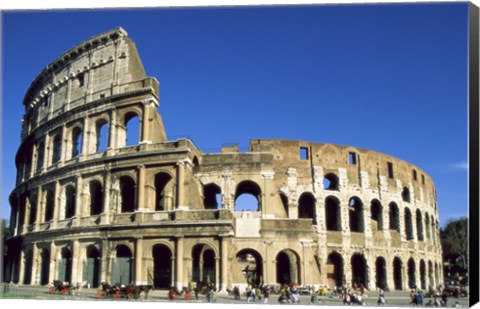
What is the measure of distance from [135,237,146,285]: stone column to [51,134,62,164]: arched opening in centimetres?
773

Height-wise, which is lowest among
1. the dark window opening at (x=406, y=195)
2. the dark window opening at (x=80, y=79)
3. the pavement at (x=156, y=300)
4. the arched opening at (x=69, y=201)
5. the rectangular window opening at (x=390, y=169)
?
the pavement at (x=156, y=300)

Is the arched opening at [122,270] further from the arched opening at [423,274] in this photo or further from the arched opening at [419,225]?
the arched opening at [419,225]

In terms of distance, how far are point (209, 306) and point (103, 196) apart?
840 cm

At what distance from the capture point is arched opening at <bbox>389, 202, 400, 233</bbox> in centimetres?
2642

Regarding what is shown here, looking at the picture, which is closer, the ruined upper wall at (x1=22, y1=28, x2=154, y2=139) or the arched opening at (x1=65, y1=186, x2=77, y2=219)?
the ruined upper wall at (x1=22, y1=28, x2=154, y2=139)

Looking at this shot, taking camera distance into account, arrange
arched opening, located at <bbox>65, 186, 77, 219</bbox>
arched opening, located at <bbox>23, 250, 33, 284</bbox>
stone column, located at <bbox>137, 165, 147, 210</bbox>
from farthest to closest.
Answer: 1. arched opening, located at <bbox>23, 250, 33, 284</bbox>
2. arched opening, located at <bbox>65, 186, 77, 219</bbox>
3. stone column, located at <bbox>137, 165, 147, 210</bbox>

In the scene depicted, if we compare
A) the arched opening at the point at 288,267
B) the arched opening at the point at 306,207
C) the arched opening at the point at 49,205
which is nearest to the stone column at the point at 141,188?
the arched opening at the point at 49,205

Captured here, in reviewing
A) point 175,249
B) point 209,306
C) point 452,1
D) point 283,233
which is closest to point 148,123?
point 175,249

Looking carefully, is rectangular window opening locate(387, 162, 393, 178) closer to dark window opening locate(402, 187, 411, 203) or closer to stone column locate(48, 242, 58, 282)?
dark window opening locate(402, 187, 411, 203)

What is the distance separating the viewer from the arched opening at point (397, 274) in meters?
25.7

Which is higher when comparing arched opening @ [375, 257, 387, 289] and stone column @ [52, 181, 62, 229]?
stone column @ [52, 181, 62, 229]

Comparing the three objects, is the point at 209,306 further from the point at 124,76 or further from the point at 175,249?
the point at 124,76

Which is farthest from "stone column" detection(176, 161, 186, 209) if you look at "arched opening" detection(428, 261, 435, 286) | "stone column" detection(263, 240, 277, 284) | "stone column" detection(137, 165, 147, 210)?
"arched opening" detection(428, 261, 435, 286)

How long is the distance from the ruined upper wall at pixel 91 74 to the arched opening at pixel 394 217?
47.1 ft
